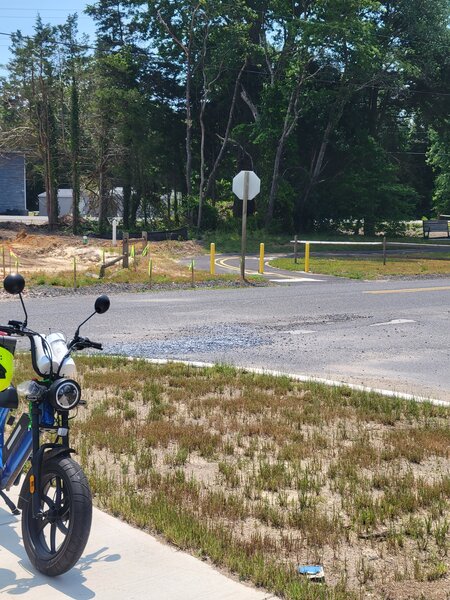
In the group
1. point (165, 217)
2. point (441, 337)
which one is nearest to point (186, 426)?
point (441, 337)

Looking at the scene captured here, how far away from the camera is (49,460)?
4.42 metres

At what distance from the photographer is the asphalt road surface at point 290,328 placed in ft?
37.8

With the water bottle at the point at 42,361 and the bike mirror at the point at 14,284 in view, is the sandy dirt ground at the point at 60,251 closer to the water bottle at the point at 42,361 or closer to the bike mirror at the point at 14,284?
the bike mirror at the point at 14,284

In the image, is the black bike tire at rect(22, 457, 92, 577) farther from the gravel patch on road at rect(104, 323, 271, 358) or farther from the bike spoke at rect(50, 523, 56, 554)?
the gravel patch on road at rect(104, 323, 271, 358)

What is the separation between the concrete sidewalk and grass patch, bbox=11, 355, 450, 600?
0.16m

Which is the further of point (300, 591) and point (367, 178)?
point (367, 178)

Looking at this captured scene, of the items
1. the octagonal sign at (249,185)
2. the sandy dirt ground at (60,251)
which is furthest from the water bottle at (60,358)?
the sandy dirt ground at (60,251)

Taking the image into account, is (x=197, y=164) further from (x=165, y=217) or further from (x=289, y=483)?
(x=289, y=483)

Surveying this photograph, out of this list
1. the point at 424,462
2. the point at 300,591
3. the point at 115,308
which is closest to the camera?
the point at 300,591

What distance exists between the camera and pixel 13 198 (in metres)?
66.6

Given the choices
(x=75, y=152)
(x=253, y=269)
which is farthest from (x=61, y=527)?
(x=75, y=152)

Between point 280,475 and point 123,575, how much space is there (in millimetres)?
2039

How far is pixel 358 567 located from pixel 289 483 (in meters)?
1.57

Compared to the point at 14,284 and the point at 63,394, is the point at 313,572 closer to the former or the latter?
the point at 63,394
